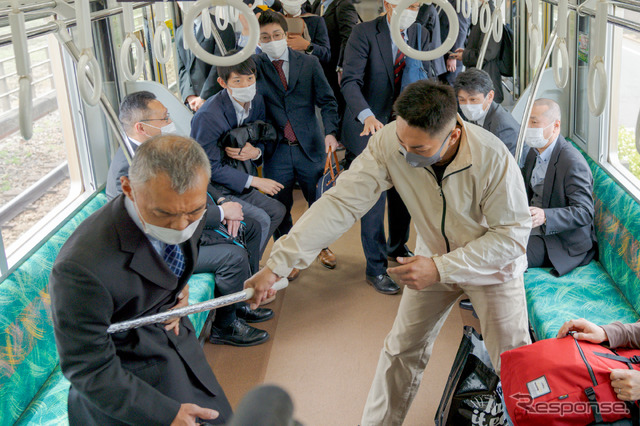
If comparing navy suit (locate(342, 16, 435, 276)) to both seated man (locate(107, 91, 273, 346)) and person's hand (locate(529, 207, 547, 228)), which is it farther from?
person's hand (locate(529, 207, 547, 228))

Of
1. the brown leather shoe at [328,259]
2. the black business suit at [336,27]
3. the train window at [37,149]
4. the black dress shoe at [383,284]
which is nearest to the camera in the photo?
the train window at [37,149]

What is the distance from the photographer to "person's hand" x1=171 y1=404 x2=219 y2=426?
1.94 m

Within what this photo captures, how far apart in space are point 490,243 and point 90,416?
56.7 inches

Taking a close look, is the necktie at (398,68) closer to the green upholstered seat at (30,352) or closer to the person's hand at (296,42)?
the person's hand at (296,42)

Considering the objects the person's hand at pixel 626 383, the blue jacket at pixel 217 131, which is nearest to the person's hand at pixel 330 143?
the blue jacket at pixel 217 131

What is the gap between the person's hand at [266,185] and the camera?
4.29 m

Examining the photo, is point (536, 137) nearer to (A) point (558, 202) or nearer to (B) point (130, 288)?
(A) point (558, 202)

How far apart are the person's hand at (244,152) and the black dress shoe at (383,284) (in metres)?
1.13

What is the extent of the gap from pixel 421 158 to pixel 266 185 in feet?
6.54

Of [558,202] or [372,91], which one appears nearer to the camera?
[558,202]

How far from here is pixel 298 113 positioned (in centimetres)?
439

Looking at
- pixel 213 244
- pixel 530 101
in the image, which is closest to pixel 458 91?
pixel 530 101

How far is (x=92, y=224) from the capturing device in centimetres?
183

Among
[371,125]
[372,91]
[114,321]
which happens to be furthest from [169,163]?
[372,91]
